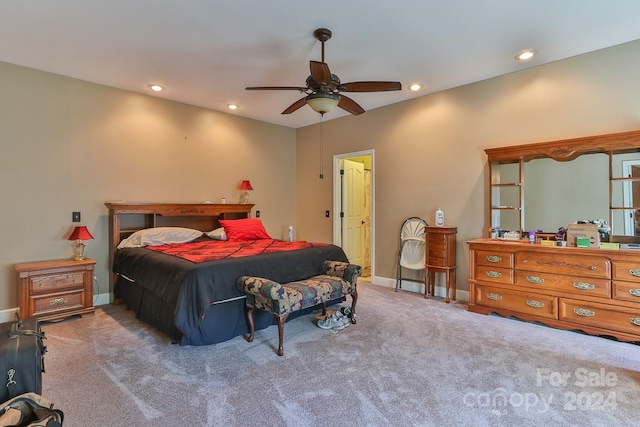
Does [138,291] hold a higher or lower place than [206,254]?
lower

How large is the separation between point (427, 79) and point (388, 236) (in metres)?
2.23

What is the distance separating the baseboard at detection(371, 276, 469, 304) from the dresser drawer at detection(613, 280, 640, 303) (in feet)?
4.85

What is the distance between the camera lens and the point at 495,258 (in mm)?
3445

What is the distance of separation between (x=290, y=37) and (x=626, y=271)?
3584mm

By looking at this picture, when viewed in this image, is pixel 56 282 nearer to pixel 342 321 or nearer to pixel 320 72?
pixel 342 321

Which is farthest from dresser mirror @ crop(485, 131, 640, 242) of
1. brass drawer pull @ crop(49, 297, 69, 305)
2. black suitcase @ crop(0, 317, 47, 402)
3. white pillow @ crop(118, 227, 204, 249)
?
brass drawer pull @ crop(49, 297, 69, 305)

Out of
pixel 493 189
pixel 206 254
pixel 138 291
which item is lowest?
pixel 138 291

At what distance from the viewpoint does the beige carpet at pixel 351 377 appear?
71.0 inches

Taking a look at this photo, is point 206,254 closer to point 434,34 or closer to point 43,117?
point 43,117

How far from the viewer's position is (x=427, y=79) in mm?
3881

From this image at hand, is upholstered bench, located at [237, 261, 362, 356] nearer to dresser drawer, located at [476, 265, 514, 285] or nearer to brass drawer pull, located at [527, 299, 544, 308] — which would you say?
dresser drawer, located at [476, 265, 514, 285]

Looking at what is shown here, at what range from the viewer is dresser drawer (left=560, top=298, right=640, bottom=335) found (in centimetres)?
271

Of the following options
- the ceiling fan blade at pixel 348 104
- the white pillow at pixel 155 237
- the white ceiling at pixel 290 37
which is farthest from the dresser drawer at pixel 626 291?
the white pillow at pixel 155 237

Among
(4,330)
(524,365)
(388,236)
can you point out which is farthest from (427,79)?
(4,330)
